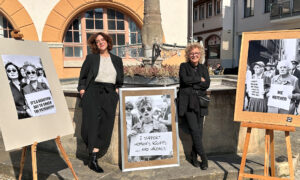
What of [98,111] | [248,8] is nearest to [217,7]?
[248,8]

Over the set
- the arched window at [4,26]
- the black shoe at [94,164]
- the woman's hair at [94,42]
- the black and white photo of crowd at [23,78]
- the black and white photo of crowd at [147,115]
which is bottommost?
the black shoe at [94,164]

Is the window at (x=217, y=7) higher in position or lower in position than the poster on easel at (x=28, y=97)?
higher

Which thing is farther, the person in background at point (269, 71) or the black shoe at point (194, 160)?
the black shoe at point (194, 160)

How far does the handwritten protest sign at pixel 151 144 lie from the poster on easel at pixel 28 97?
80 centimetres

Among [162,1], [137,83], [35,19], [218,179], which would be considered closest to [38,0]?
[35,19]

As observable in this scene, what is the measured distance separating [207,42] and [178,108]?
69.9 feet

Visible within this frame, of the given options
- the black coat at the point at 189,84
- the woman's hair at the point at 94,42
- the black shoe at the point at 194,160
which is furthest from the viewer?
the black shoe at the point at 194,160

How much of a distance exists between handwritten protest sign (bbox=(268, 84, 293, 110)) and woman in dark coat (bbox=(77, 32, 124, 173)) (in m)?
1.71

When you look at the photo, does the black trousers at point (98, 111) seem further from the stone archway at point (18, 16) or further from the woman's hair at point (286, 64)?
the stone archway at point (18, 16)

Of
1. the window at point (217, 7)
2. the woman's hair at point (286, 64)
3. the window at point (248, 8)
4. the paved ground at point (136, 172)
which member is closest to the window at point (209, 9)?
the window at point (217, 7)

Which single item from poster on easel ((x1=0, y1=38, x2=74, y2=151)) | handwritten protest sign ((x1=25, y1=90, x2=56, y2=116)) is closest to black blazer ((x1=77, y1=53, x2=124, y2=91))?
poster on easel ((x1=0, y1=38, x2=74, y2=151))

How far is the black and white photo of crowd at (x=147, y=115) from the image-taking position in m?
3.10

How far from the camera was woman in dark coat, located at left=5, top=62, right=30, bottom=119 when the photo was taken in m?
2.33

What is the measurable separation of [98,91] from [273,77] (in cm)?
194
